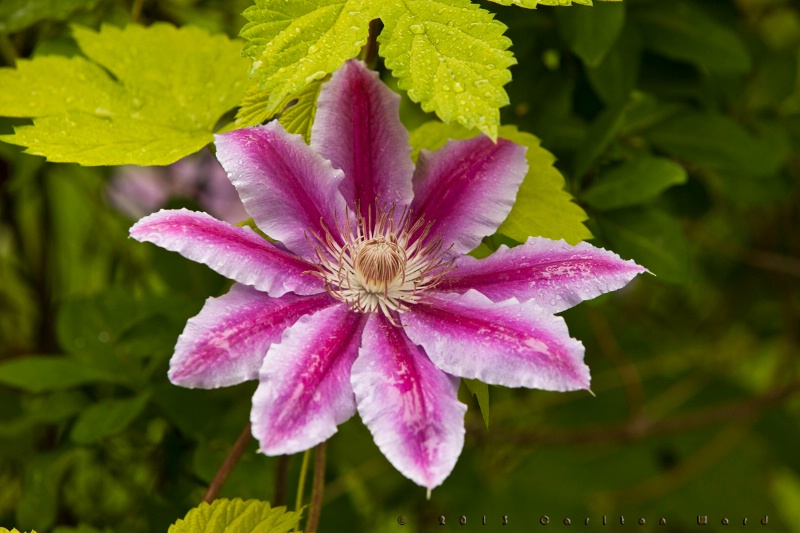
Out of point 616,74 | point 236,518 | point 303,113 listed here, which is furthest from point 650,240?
point 236,518

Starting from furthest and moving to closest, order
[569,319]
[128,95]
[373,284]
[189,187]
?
1. [189,187]
2. [569,319]
3. [128,95]
4. [373,284]

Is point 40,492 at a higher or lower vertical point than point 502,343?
lower

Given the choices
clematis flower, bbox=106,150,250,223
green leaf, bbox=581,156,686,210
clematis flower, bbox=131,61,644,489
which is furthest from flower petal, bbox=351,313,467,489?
clematis flower, bbox=106,150,250,223

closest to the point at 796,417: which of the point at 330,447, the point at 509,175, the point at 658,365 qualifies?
the point at 658,365

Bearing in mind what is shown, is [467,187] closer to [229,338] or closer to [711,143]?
[229,338]

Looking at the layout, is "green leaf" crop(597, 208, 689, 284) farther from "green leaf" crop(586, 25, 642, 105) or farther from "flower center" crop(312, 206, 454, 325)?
"flower center" crop(312, 206, 454, 325)

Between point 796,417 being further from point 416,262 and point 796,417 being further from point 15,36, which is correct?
point 15,36
